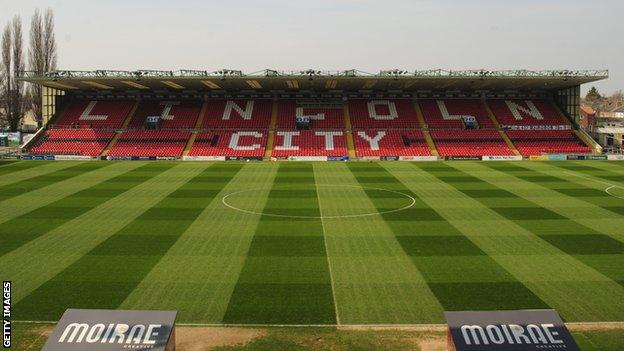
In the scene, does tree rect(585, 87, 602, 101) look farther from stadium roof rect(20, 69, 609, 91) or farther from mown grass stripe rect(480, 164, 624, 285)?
mown grass stripe rect(480, 164, 624, 285)

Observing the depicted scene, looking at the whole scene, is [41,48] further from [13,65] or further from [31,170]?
[31,170]

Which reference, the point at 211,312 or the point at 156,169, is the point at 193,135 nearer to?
the point at 156,169

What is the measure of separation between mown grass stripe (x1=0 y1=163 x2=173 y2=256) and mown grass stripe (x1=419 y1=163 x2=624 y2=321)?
19826mm

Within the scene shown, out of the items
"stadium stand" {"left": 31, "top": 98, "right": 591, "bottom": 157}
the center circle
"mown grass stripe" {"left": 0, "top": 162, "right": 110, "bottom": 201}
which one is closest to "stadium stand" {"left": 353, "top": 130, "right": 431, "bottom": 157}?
"stadium stand" {"left": 31, "top": 98, "right": 591, "bottom": 157}

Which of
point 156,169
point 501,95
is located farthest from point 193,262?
point 501,95

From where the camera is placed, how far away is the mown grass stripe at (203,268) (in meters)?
16.1

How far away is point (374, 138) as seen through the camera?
6172cm

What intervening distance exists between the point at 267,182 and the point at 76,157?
26.3 m

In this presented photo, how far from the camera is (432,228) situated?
2550 centimetres

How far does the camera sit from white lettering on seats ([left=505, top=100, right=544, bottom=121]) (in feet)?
218

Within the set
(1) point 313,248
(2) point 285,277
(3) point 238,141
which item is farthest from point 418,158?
(2) point 285,277

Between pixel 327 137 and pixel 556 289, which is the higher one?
pixel 327 137

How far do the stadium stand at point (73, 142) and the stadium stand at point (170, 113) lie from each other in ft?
15.2

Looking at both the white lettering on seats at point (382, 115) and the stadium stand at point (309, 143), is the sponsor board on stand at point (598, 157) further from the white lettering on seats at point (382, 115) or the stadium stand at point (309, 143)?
the stadium stand at point (309, 143)
